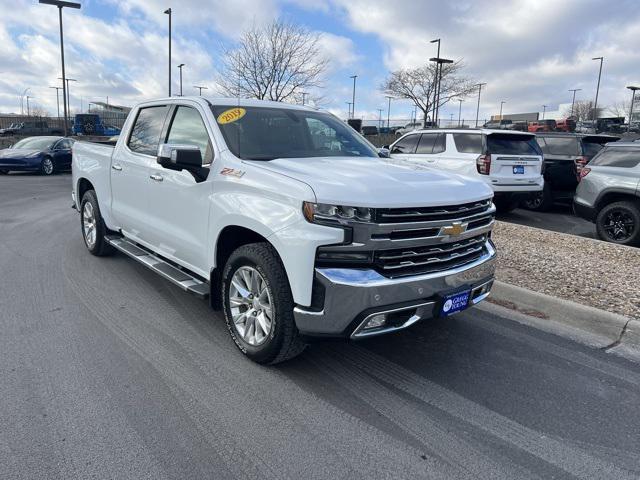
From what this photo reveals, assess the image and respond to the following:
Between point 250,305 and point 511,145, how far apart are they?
7.90 metres

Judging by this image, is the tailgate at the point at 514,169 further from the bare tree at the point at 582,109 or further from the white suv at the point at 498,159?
the bare tree at the point at 582,109

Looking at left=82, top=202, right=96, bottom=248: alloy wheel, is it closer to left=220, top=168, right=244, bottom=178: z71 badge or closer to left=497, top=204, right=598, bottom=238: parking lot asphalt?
left=220, top=168, right=244, bottom=178: z71 badge

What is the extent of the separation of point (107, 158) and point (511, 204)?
26.7ft

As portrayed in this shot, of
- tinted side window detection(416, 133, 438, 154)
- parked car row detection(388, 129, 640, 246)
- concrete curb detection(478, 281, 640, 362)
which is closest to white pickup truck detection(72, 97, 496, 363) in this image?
concrete curb detection(478, 281, 640, 362)

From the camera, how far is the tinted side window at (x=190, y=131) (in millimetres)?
4131

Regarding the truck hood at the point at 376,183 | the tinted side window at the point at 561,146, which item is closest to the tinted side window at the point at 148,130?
the truck hood at the point at 376,183

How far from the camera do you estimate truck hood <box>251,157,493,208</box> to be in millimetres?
3088

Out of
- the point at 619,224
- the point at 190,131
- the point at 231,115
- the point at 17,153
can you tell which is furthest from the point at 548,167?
the point at 17,153

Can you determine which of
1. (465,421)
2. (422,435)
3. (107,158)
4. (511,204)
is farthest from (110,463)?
(511,204)

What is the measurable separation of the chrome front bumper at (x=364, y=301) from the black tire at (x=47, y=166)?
17.9 meters

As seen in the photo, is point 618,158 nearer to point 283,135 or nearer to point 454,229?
point 454,229

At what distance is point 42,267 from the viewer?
5984mm

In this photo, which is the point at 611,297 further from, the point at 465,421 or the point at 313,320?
the point at 313,320

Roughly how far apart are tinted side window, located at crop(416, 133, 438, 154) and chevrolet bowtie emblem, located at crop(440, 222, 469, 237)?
25.5ft
